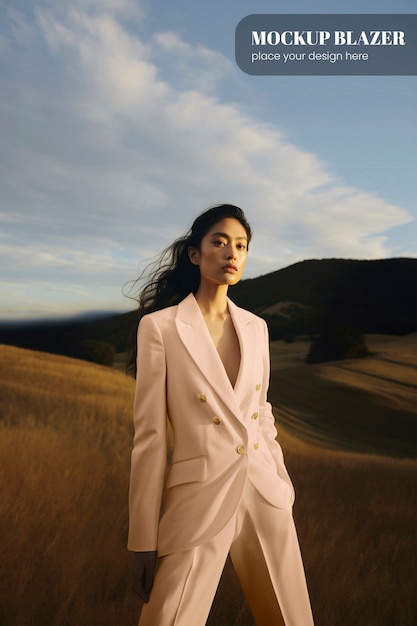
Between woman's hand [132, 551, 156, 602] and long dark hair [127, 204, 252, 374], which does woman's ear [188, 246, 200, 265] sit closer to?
long dark hair [127, 204, 252, 374]

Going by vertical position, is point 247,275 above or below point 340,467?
above

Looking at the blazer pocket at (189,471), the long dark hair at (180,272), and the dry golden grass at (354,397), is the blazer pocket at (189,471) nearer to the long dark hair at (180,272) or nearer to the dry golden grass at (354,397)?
the long dark hair at (180,272)

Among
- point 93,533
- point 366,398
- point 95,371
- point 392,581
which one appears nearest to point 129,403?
point 95,371

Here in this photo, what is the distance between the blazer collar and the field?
1.38 metres

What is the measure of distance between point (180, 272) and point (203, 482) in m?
0.60

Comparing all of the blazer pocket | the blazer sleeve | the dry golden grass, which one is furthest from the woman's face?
the dry golden grass

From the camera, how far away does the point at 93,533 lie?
2.72 metres

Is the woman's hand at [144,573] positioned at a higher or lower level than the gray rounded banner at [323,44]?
lower

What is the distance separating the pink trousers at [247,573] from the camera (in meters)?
1.46

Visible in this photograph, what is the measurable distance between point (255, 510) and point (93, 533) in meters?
1.39

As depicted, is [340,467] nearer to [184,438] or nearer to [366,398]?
[366,398]

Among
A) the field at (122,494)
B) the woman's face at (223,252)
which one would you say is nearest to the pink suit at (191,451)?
the woman's face at (223,252)

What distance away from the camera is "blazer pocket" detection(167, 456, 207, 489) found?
A: 151 cm

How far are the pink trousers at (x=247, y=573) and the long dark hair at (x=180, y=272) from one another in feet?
1.87
